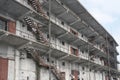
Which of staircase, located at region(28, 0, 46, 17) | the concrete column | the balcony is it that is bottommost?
the concrete column

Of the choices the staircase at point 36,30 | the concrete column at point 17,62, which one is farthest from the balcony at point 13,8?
the concrete column at point 17,62

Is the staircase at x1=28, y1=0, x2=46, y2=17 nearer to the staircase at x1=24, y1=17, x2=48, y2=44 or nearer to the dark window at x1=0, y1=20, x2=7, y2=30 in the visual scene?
the staircase at x1=24, y1=17, x2=48, y2=44

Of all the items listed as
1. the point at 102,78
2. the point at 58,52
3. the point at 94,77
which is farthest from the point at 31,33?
the point at 102,78

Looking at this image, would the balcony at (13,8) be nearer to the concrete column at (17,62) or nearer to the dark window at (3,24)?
the dark window at (3,24)

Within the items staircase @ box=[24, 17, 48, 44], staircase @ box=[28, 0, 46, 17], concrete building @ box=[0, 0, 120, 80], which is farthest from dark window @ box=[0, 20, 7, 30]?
staircase @ box=[28, 0, 46, 17]

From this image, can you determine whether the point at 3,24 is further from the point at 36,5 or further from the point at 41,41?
the point at 36,5

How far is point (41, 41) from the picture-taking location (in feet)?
90.5

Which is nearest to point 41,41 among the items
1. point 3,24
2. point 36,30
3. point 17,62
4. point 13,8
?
point 36,30

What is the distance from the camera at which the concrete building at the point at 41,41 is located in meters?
23.4

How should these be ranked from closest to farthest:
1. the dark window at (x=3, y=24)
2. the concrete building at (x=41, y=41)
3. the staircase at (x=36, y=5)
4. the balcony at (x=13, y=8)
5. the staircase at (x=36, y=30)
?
the balcony at (x=13, y=8)
the concrete building at (x=41, y=41)
the dark window at (x=3, y=24)
the staircase at (x=36, y=30)
the staircase at (x=36, y=5)

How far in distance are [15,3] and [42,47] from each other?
645cm

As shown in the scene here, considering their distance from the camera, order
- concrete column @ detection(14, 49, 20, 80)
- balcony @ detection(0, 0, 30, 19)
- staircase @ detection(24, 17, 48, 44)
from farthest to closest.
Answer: staircase @ detection(24, 17, 48, 44) → concrete column @ detection(14, 49, 20, 80) → balcony @ detection(0, 0, 30, 19)

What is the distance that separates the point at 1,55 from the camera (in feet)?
74.5

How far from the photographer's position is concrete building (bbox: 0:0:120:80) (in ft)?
76.7
